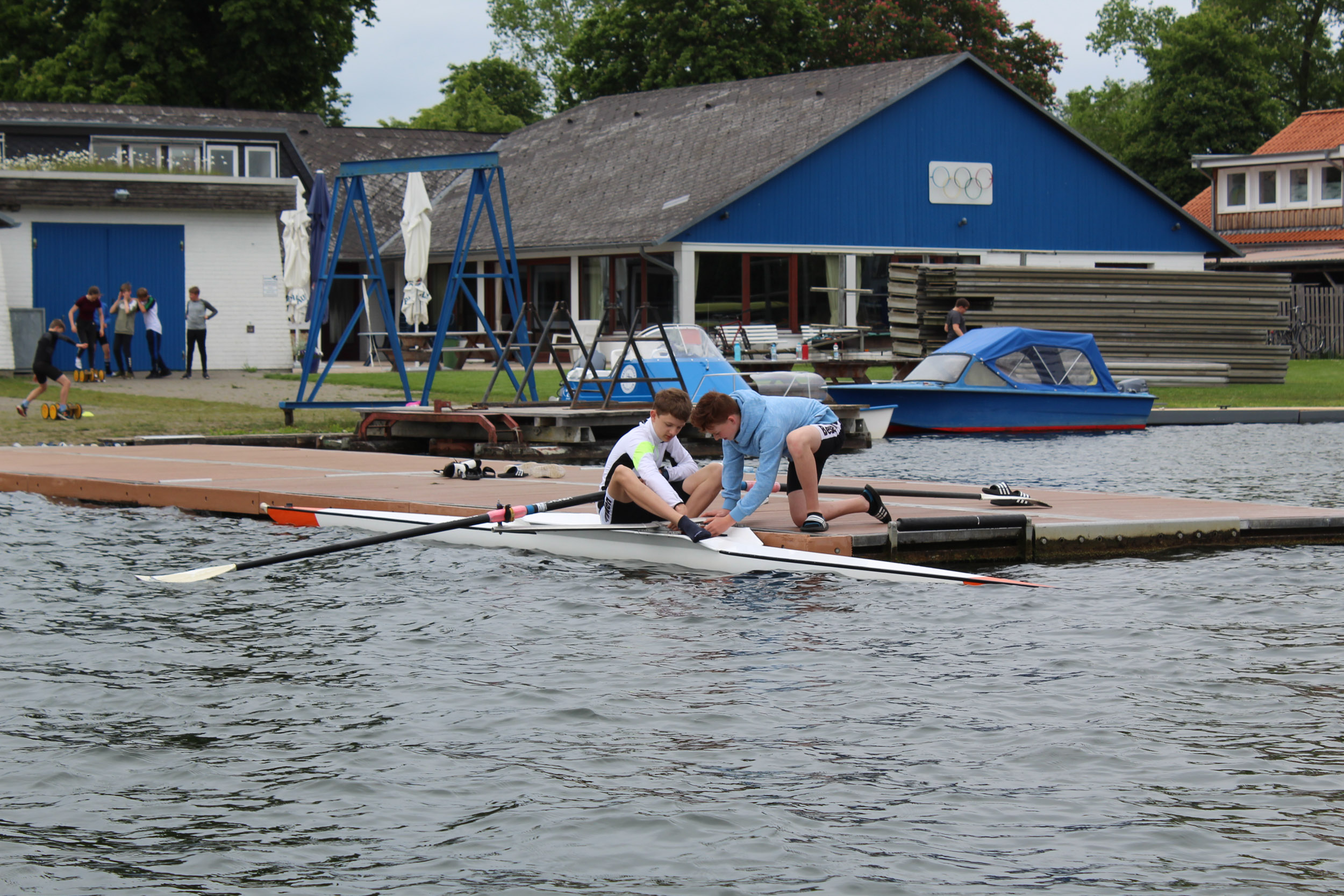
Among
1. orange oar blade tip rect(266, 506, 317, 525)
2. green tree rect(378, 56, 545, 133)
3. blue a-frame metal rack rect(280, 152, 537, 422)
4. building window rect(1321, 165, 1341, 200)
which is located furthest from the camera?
green tree rect(378, 56, 545, 133)

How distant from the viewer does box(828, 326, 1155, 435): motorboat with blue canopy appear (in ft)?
79.0

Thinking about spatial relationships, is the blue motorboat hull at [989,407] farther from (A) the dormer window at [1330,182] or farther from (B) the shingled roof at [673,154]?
(A) the dormer window at [1330,182]

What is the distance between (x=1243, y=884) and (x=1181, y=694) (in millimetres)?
2516

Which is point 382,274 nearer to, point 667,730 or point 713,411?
point 713,411

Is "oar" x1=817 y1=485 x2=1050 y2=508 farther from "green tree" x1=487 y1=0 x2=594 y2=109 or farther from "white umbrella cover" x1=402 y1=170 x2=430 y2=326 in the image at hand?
"green tree" x1=487 y1=0 x2=594 y2=109

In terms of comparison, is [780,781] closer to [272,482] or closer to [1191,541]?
[1191,541]

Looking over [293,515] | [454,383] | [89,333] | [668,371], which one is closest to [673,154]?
[454,383]

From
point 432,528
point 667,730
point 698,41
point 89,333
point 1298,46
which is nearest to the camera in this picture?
point 667,730

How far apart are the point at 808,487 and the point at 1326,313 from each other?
1437 inches

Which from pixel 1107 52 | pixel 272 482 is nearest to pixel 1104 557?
pixel 272 482

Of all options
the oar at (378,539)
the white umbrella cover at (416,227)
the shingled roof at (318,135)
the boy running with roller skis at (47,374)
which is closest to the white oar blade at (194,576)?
the oar at (378,539)

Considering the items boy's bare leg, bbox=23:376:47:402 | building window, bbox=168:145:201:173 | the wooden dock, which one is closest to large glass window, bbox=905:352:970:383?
the wooden dock

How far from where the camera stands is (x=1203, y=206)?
6094cm

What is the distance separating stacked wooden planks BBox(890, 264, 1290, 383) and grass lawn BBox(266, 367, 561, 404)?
759cm
